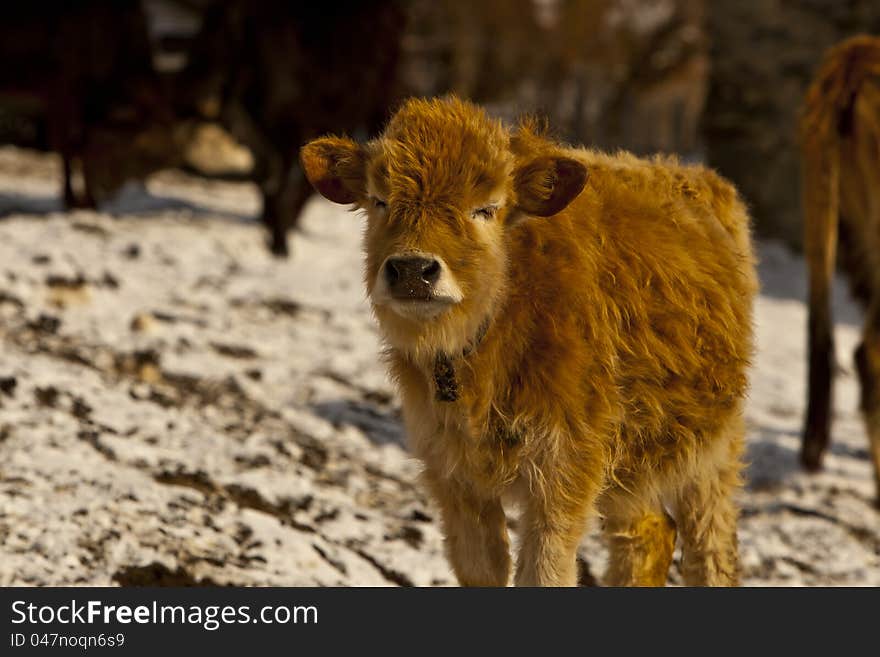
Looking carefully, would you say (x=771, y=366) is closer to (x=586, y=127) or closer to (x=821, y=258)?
(x=821, y=258)

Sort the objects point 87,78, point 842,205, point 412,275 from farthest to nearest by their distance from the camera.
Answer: point 87,78 → point 842,205 → point 412,275

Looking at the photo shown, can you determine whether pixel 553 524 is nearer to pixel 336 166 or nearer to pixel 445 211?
pixel 445 211

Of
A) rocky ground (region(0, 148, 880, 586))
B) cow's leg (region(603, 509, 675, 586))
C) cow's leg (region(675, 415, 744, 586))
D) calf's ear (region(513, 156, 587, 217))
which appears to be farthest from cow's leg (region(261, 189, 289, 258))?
calf's ear (region(513, 156, 587, 217))

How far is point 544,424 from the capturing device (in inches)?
128

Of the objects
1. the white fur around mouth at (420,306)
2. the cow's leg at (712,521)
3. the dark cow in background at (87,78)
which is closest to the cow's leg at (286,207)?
the dark cow in background at (87,78)

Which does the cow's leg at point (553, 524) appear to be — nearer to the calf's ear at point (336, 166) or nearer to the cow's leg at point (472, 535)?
the cow's leg at point (472, 535)

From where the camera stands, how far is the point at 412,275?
9.82 feet

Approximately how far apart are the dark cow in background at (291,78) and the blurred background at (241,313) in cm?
2

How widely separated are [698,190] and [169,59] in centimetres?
1175

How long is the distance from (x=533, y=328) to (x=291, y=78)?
23.4 feet

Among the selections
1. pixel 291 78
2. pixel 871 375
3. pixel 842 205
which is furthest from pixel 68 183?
pixel 871 375

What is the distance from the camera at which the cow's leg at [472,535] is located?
350 cm

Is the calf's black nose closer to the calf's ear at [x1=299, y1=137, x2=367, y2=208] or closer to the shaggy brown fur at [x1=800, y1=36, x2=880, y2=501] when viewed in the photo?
the calf's ear at [x1=299, y1=137, x2=367, y2=208]

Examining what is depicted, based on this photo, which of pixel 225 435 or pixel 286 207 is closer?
pixel 225 435
